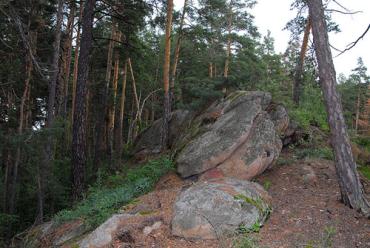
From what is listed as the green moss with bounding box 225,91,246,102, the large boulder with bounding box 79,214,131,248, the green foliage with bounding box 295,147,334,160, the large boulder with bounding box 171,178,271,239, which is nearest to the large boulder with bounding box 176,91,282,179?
the green moss with bounding box 225,91,246,102

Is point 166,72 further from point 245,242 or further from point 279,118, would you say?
point 245,242

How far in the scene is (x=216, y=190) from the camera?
6496mm

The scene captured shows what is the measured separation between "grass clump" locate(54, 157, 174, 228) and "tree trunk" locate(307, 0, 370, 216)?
4184 millimetres

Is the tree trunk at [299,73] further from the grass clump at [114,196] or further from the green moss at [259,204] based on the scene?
the green moss at [259,204]

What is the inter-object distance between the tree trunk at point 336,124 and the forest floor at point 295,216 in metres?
0.30

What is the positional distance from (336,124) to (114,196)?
5.37 m

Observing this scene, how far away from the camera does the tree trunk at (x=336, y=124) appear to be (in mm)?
6547

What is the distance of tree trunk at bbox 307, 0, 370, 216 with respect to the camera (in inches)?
258

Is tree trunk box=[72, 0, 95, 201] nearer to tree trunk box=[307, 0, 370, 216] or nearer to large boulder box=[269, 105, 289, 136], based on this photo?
large boulder box=[269, 105, 289, 136]

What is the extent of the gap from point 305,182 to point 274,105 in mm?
2885

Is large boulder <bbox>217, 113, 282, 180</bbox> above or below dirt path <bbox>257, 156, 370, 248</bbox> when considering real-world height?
above

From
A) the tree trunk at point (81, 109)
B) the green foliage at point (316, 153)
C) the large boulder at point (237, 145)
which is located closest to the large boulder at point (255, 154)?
the large boulder at point (237, 145)

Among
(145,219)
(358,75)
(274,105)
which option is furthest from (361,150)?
(358,75)

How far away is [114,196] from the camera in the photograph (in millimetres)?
8258
